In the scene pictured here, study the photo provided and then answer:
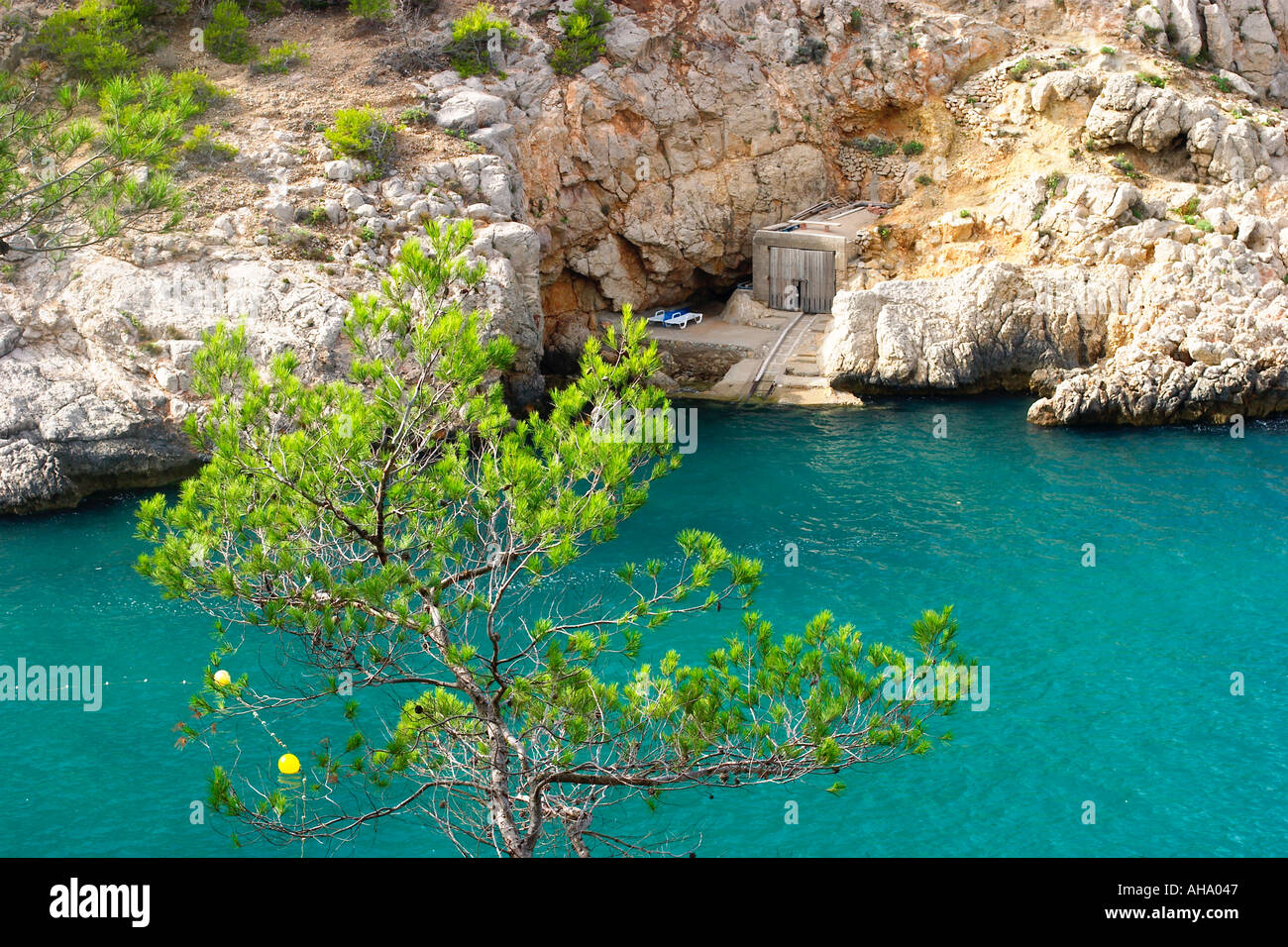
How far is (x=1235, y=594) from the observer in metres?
31.5

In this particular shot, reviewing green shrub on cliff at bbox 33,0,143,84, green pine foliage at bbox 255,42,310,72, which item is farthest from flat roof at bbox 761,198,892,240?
green shrub on cliff at bbox 33,0,143,84

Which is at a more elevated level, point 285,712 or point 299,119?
point 299,119

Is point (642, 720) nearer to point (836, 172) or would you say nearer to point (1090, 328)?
point (1090, 328)

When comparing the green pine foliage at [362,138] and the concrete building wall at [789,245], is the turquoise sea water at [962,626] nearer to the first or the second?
the concrete building wall at [789,245]

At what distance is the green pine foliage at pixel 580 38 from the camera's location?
170 ft

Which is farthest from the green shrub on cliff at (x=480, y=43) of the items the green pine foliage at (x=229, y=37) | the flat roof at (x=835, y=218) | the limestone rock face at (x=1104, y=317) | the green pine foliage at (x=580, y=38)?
the limestone rock face at (x=1104, y=317)

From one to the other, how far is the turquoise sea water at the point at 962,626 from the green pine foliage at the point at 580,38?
54.2 ft

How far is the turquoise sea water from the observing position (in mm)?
22844

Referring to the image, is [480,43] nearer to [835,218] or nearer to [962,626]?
[835,218]

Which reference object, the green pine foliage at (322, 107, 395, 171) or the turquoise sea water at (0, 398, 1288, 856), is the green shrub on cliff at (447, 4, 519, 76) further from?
the turquoise sea water at (0, 398, 1288, 856)

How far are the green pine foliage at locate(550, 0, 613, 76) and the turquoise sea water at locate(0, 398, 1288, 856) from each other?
1651cm

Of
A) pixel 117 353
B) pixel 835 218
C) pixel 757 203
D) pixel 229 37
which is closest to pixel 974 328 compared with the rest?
pixel 835 218

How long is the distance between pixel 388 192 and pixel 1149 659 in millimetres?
30410

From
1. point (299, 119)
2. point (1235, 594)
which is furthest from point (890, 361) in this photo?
point (299, 119)
